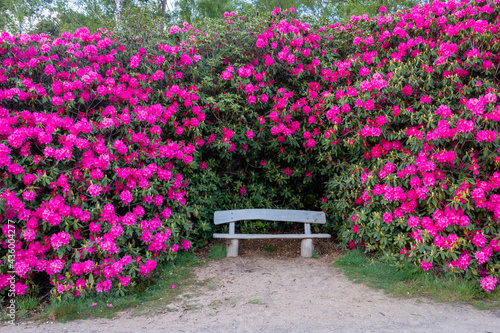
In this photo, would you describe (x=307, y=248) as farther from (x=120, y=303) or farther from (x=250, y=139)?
(x=120, y=303)

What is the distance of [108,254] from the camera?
116 inches

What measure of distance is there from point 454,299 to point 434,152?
1202mm

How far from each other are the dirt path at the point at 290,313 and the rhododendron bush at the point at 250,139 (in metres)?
0.39

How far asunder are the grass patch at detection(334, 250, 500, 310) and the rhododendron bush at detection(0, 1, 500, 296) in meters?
0.10

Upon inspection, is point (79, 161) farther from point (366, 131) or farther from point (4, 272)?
point (366, 131)

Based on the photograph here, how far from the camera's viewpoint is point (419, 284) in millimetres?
3172

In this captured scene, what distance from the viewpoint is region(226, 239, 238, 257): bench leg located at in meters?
4.11

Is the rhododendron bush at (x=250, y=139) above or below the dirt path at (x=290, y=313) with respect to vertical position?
above

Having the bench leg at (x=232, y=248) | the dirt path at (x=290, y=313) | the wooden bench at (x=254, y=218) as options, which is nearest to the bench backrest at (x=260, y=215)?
the wooden bench at (x=254, y=218)

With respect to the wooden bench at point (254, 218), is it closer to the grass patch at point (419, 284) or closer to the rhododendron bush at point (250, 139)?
the rhododendron bush at point (250, 139)

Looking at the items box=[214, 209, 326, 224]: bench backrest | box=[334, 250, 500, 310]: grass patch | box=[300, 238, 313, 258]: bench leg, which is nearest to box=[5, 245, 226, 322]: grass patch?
box=[214, 209, 326, 224]: bench backrest

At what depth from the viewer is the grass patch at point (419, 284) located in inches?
116

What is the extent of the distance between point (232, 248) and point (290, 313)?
146 cm

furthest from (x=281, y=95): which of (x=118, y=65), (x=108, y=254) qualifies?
(x=108, y=254)
